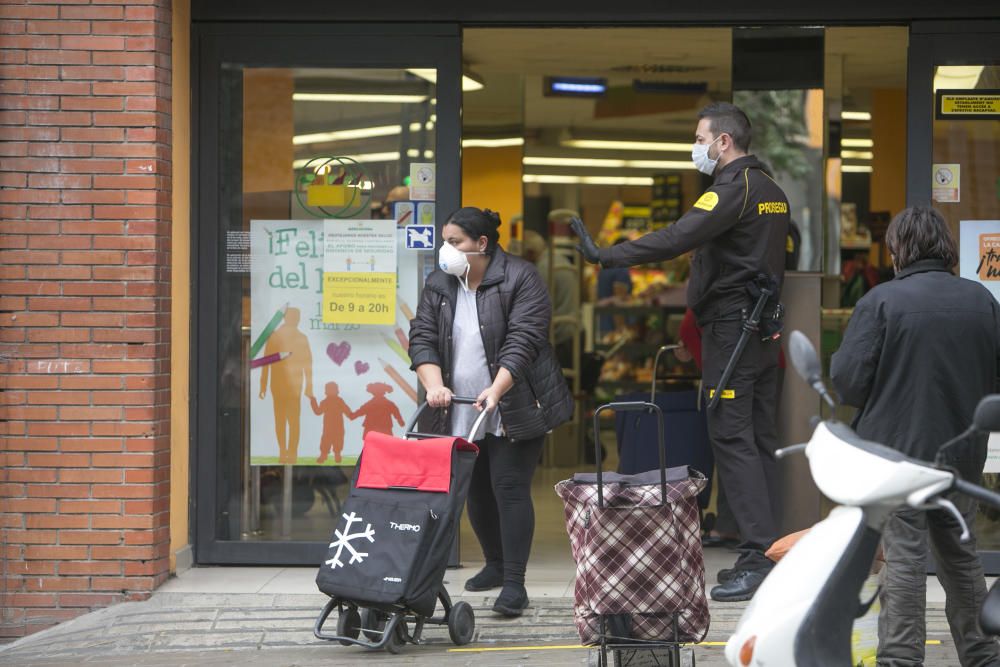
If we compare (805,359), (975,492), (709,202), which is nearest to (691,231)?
(709,202)

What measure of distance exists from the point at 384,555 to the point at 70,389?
6.53 ft

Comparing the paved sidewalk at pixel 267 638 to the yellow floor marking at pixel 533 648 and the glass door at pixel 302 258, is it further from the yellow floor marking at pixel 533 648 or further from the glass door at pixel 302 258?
the glass door at pixel 302 258

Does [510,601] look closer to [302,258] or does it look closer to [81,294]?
[302,258]

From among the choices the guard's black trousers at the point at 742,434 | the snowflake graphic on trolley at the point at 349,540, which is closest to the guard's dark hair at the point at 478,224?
the guard's black trousers at the point at 742,434

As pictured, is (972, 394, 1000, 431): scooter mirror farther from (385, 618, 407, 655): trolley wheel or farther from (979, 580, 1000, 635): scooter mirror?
(385, 618, 407, 655): trolley wheel

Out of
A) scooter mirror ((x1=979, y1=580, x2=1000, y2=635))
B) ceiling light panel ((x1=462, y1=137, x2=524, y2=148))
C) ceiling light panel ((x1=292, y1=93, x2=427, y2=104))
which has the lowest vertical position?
scooter mirror ((x1=979, y1=580, x2=1000, y2=635))

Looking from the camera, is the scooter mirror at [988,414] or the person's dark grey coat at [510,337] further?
the person's dark grey coat at [510,337]

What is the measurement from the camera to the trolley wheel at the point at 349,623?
544cm

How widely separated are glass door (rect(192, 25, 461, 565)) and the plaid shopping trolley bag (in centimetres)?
240

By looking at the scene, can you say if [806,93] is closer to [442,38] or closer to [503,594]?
[442,38]

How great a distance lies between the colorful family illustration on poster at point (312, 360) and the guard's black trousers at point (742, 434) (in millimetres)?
1575

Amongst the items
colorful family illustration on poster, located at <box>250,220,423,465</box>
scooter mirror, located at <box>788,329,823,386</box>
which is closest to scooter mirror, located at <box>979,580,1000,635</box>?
scooter mirror, located at <box>788,329,823,386</box>

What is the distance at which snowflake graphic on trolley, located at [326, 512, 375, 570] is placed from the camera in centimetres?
528

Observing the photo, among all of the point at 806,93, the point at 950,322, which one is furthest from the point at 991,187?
the point at 950,322
